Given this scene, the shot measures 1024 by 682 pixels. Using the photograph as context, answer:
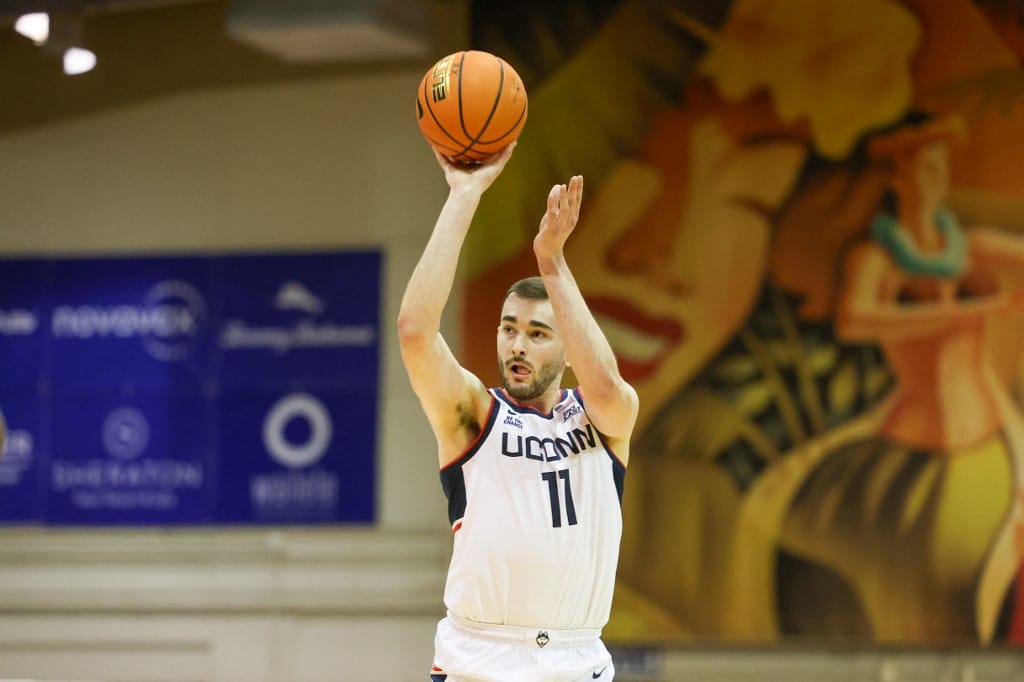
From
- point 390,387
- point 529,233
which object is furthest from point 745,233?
point 390,387

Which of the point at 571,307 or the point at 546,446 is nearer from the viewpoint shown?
the point at 571,307

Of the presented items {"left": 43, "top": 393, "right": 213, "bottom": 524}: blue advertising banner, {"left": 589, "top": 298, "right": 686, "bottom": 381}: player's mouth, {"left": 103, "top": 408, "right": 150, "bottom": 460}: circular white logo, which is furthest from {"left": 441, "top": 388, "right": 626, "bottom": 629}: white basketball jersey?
{"left": 103, "top": 408, "right": 150, "bottom": 460}: circular white logo

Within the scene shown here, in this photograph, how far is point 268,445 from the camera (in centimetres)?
906

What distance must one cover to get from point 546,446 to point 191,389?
568cm

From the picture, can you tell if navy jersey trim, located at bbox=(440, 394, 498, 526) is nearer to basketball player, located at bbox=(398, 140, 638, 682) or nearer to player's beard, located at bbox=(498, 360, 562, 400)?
basketball player, located at bbox=(398, 140, 638, 682)

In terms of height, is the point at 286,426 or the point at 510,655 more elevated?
the point at 286,426

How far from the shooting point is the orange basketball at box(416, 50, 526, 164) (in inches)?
157

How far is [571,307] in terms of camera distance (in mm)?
3773

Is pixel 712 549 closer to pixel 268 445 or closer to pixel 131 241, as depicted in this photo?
pixel 268 445

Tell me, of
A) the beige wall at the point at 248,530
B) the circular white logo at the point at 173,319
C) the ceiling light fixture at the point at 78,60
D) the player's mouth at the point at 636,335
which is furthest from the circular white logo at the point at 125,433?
the player's mouth at the point at 636,335

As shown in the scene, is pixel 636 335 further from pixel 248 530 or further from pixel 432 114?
pixel 432 114

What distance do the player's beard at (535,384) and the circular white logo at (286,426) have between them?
5.09 meters

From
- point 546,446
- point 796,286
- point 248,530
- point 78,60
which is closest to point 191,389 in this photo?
point 248,530

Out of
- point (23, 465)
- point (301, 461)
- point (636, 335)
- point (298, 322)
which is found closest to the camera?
point (636, 335)
